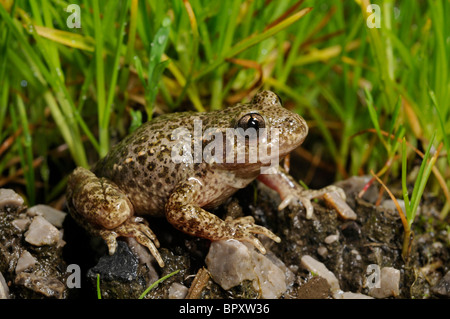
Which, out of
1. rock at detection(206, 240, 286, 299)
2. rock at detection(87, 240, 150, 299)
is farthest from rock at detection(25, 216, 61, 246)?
rock at detection(206, 240, 286, 299)

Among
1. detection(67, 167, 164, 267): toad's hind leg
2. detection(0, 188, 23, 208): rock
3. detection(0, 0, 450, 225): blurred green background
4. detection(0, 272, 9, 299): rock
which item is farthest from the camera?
detection(0, 0, 450, 225): blurred green background

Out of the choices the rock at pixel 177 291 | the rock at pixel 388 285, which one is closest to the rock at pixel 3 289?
the rock at pixel 177 291

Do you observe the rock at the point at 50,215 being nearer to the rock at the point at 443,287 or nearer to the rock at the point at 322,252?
the rock at the point at 322,252

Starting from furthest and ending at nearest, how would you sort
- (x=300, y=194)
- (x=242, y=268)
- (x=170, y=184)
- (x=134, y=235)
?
(x=300, y=194) → (x=170, y=184) → (x=134, y=235) → (x=242, y=268)

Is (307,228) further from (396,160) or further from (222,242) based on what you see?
(396,160)

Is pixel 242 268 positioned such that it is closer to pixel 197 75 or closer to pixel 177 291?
pixel 177 291

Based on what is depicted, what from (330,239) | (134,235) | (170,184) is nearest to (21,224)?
(134,235)

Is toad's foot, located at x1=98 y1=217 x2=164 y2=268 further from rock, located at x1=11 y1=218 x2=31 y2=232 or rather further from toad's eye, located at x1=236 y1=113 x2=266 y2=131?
toad's eye, located at x1=236 y1=113 x2=266 y2=131
